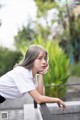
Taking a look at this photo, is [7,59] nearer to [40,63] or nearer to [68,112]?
[68,112]

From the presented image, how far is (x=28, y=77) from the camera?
3104 mm

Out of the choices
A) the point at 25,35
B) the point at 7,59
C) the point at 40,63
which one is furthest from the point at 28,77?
the point at 25,35

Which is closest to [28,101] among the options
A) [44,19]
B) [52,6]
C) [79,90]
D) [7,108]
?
[7,108]

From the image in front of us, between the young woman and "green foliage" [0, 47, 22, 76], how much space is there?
7.03 m

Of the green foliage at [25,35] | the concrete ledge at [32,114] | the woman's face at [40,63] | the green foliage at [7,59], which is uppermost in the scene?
the green foliage at [25,35]

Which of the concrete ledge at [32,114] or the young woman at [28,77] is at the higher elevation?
the young woman at [28,77]

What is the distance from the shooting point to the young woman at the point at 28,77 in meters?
3.04

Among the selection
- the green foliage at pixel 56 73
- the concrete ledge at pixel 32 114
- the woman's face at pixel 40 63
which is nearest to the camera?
the woman's face at pixel 40 63

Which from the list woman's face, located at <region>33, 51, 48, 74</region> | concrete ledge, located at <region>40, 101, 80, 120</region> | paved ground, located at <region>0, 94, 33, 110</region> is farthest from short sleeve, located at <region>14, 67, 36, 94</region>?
paved ground, located at <region>0, 94, 33, 110</region>

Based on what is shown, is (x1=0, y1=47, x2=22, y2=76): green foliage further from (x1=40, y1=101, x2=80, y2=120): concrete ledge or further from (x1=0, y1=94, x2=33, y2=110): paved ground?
(x1=40, y1=101, x2=80, y2=120): concrete ledge

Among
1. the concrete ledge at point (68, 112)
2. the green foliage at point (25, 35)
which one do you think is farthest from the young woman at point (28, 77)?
the green foliage at point (25, 35)

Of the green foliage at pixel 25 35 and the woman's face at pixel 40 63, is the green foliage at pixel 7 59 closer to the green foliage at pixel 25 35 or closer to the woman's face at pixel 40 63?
the woman's face at pixel 40 63

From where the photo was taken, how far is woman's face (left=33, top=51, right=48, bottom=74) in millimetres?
3149

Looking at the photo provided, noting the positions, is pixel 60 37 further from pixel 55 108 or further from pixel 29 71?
pixel 29 71
